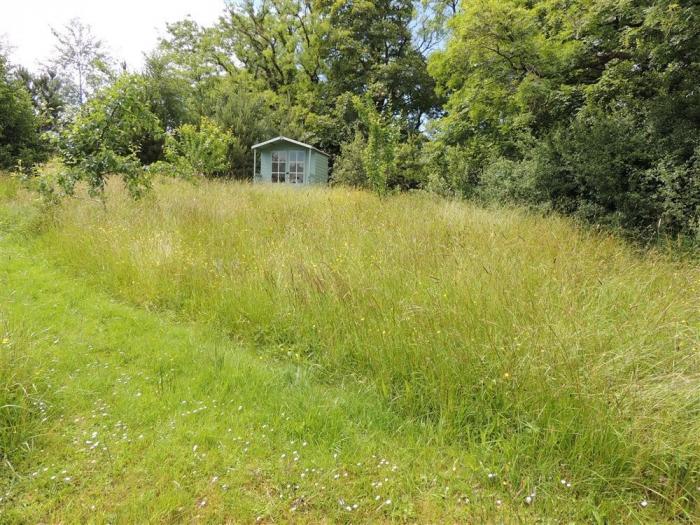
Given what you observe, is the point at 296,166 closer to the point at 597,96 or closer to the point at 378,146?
the point at 378,146

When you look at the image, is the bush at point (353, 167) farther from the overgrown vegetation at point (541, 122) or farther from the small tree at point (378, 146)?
the small tree at point (378, 146)

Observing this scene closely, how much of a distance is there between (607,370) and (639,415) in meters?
0.26

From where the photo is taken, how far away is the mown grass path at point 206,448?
1.57 metres

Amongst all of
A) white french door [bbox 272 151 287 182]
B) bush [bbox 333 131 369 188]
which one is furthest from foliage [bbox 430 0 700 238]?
white french door [bbox 272 151 287 182]

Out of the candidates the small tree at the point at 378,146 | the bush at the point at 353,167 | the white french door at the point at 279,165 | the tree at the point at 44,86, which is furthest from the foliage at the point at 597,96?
the tree at the point at 44,86

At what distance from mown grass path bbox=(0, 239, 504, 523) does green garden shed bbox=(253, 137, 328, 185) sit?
16025 millimetres

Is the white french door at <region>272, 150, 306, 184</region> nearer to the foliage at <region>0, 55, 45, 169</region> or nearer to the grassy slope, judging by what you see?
the foliage at <region>0, 55, 45, 169</region>

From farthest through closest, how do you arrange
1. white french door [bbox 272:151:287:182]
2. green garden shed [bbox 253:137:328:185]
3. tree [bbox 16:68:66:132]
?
tree [bbox 16:68:66:132] → white french door [bbox 272:151:287:182] → green garden shed [bbox 253:137:328:185]

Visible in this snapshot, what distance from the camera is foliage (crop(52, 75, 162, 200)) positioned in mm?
6137

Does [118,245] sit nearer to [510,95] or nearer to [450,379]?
Result: [450,379]

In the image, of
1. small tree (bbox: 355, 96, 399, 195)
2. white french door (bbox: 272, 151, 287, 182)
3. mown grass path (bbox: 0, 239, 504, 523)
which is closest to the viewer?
mown grass path (bbox: 0, 239, 504, 523)

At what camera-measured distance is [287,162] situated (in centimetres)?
1808

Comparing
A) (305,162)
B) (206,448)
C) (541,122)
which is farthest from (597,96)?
(305,162)

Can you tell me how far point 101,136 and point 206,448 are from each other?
6.71 metres
